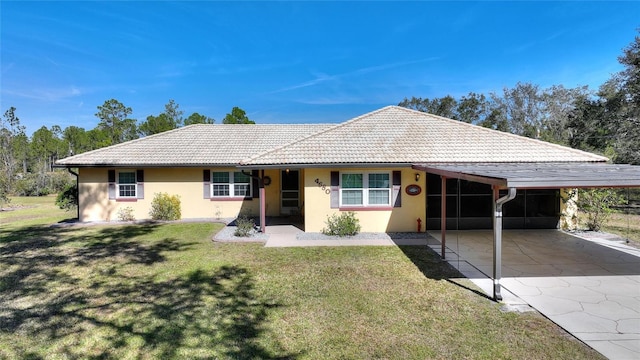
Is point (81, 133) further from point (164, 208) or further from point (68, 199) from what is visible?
point (164, 208)

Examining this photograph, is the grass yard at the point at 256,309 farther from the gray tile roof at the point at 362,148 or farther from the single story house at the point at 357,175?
the gray tile roof at the point at 362,148

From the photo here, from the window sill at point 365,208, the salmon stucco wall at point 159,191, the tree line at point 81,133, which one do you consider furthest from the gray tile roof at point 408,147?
the tree line at point 81,133

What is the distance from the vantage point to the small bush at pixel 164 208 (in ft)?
45.5

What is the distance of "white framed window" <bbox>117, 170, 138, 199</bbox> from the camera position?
46.3 ft

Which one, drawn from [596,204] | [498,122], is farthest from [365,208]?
[498,122]

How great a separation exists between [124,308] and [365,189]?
7.97m

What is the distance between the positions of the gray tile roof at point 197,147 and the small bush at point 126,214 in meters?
2.16

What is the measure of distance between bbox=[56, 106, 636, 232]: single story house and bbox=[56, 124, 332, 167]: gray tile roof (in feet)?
0.26

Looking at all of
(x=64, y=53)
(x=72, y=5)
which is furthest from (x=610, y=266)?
(x=64, y=53)

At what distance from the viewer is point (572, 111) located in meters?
26.5

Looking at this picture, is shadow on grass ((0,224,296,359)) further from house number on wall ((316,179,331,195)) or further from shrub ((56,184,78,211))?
shrub ((56,184,78,211))

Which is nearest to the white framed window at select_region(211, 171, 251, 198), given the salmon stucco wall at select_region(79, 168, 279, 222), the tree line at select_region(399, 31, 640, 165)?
the salmon stucco wall at select_region(79, 168, 279, 222)

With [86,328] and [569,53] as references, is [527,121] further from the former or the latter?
[86,328]

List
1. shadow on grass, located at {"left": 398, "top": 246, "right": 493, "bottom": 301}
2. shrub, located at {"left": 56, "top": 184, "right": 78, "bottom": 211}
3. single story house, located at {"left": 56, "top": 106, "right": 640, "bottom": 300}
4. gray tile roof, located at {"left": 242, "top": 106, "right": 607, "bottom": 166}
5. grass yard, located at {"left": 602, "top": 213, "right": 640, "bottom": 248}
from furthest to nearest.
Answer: shrub, located at {"left": 56, "top": 184, "right": 78, "bottom": 211} → single story house, located at {"left": 56, "top": 106, "right": 640, "bottom": 300} → gray tile roof, located at {"left": 242, "top": 106, "right": 607, "bottom": 166} → grass yard, located at {"left": 602, "top": 213, "right": 640, "bottom": 248} → shadow on grass, located at {"left": 398, "top": 246, "right": 493, "bottom": 301}
